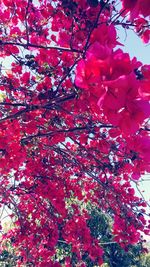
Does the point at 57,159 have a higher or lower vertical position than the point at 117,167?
higher

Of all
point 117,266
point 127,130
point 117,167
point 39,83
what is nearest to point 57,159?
point 117,167

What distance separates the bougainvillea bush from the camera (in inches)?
47.5

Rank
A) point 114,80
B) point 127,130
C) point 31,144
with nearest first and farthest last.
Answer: point 114,80, point 127,130, point 31,144

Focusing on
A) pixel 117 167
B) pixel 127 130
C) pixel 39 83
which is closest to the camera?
pixel 127 130

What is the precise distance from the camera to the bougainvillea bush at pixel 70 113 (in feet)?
3.96

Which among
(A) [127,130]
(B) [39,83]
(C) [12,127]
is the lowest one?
(A) [127,130]

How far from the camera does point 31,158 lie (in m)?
5.45

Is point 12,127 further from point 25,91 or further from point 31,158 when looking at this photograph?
point 31,158

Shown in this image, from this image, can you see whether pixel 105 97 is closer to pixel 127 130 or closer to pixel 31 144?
pixel 127 130

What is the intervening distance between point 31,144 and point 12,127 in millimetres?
632

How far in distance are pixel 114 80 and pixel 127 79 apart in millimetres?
65

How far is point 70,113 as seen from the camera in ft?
9.04

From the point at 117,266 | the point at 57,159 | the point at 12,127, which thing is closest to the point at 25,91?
the point at 12,127

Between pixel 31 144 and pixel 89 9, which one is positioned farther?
pixel 31 144
